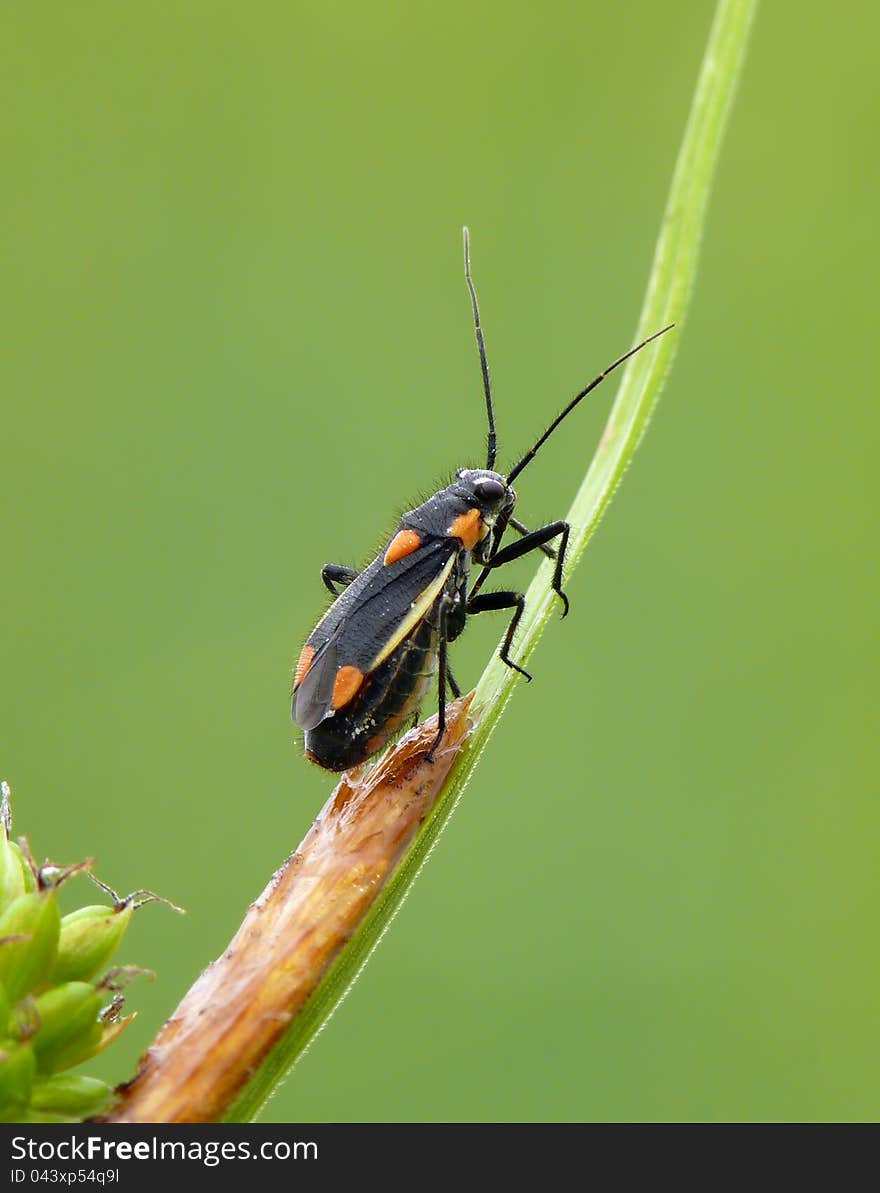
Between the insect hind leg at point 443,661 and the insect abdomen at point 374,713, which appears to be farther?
the insect abdomen at point 374,713

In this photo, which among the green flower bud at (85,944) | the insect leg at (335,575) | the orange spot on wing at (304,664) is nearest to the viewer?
the green flower bud at (85,944)

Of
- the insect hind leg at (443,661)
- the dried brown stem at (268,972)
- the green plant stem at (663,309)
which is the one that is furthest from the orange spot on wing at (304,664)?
the dried brown stem at (268,972)

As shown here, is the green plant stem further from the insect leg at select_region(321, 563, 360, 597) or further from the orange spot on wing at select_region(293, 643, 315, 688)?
the insect leg at select_region(321, 563, 360, 597)

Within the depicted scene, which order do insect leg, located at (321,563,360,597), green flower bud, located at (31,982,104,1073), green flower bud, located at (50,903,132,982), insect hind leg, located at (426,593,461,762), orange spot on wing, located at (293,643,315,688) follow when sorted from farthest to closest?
insect leg, located at (321,563,360,597) → orange spot on wing, located at (293,643,315,688) → insect hind leg, located at (426,593,461,762) → green flower bud, located at (50,903,132,982) → green flower bud, located at (31,982,104,1073)

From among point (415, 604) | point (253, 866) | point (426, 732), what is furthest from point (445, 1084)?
point (426, 732)

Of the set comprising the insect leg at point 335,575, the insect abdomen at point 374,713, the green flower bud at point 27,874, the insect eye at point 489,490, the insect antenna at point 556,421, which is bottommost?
the insect abdomen at point 374,713

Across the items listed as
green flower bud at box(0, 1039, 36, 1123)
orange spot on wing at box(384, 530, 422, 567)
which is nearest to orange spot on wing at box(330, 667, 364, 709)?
orange spot on wing at box(384, 530, 422, 567)

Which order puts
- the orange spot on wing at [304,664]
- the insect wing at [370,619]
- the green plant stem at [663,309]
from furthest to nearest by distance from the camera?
the orange spot on wing at [304,664]
the insect wing at [370,619]
the green plant stem at [663,309]

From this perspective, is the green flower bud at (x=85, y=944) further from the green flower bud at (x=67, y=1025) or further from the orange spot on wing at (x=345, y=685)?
the orange spot on wing at (x=345, y=685)

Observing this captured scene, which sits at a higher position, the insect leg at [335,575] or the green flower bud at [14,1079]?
the insect leg at [335,575]
